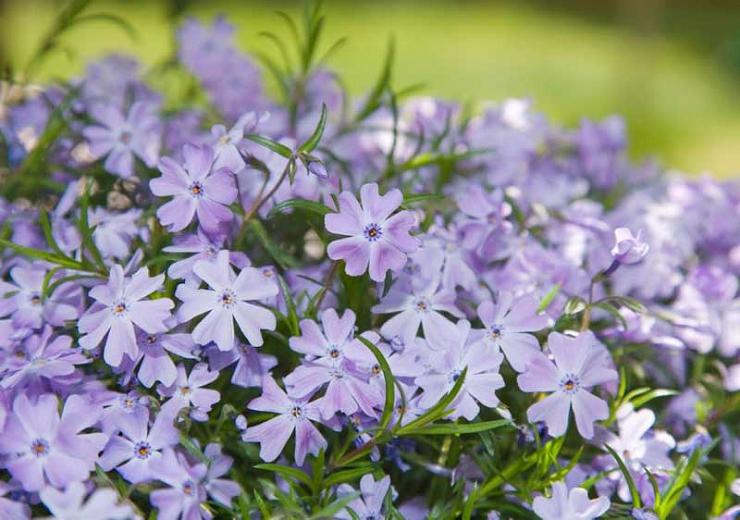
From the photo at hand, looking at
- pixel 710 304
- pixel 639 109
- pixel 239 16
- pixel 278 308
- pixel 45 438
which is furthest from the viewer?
pixel 239 16

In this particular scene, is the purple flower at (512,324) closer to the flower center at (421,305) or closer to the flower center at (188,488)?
the flower center at (421,305)

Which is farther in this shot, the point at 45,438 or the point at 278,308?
the point at 278,308

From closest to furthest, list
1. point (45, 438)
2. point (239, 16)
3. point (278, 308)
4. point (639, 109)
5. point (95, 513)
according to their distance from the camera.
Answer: point (95, 513) → point (45, 438) → point (278, 308) → point (639, 109) → point (239, 16)

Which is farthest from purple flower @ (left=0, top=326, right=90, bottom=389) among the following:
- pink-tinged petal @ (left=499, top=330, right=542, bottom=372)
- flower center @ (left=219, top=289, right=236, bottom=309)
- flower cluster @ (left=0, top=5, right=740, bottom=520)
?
pink-tinged petal @ (left=499, top=330, right=542, bottom=372)

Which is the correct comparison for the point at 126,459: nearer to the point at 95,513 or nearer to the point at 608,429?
the point at 95,513

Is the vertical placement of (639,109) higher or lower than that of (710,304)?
lower

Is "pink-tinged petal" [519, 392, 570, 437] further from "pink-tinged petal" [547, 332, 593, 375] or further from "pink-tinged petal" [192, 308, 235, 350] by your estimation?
"pink-tinged petal" [192, 308, 235, 350]

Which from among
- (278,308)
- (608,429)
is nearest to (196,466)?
(278,308)

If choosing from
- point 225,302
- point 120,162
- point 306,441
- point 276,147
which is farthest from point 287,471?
point 120,162

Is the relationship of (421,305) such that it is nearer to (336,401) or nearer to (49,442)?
(336,401)
